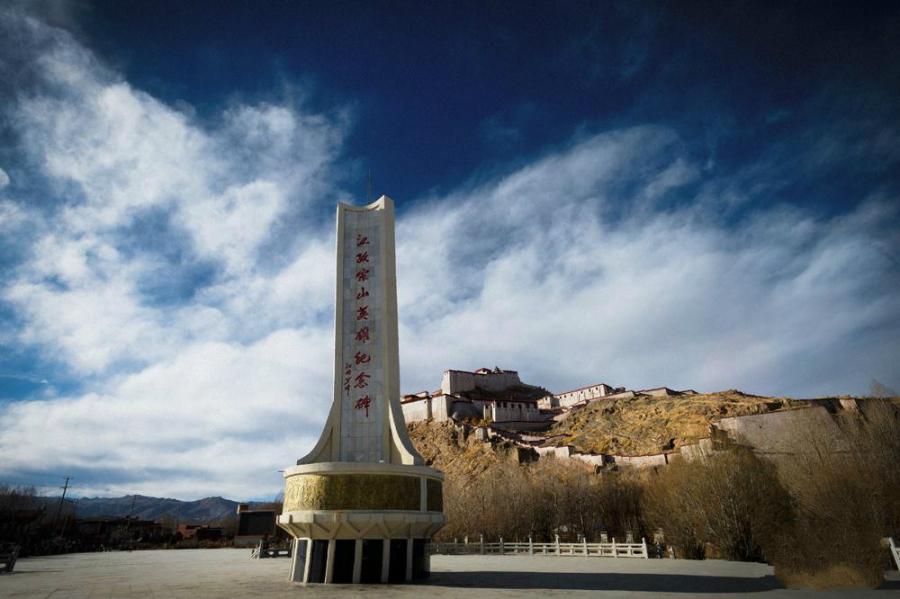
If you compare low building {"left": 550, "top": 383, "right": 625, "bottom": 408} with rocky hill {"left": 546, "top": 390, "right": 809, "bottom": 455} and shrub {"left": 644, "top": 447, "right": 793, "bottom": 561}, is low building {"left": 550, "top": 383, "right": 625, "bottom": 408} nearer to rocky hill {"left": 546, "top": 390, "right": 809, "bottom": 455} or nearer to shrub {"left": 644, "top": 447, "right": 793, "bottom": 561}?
rocky hill {"left": 546, "top": 390, "right": 809, "bottom": 455}

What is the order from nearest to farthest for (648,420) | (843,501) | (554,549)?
(843,501) → (554,549) → (648,420)

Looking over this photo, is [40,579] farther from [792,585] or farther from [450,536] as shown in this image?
[450,536]

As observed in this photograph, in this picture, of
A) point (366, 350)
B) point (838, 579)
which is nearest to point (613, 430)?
point (366, 350)

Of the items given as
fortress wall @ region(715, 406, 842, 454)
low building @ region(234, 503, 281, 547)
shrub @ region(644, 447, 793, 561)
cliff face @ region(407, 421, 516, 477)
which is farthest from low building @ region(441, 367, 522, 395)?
shrub @ region(644, 447, 793, 561)

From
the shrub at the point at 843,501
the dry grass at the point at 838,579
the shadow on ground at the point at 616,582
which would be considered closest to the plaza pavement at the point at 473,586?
the shadow on ground at the point at 616,582

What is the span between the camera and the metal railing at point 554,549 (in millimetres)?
27922

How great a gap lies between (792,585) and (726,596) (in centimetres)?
347

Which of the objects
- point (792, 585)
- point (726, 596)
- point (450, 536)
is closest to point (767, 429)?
point (450, 536)

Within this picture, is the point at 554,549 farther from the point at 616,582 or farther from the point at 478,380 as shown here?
the point at 478,380

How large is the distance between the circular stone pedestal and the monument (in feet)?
0.11

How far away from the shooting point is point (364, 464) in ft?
54.1

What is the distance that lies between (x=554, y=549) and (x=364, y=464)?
73.7ft

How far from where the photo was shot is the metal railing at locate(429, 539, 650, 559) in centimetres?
2792

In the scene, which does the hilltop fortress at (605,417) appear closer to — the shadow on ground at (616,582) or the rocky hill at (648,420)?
the rocky hill at (648,420)
